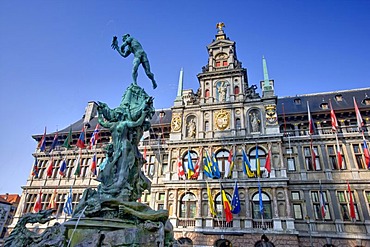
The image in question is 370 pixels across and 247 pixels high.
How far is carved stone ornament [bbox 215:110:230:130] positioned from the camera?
77.6 feet

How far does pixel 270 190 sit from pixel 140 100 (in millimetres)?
14632

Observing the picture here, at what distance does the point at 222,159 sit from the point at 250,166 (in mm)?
2768

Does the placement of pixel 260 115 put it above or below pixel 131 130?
above

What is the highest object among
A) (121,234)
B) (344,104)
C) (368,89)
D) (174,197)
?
(368,89)

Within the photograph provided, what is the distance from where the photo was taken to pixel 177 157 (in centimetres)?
2339

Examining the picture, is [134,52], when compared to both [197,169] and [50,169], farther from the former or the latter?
[50,169]

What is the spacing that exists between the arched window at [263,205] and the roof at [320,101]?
29.7 feet

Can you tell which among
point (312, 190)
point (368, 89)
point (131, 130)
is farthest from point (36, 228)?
point (368, 89)

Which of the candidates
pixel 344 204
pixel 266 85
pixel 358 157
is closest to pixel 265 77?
pixel 266 85

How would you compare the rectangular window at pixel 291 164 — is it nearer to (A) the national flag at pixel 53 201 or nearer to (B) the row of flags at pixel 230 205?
(B) the row of flags at pixel 230 205

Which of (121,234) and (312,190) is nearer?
(121,234)

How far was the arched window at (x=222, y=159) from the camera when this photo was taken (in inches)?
870

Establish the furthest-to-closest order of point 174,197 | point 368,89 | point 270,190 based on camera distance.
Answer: point 368,89 < point 174,197 < point 270,190

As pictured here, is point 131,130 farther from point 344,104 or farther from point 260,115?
point 344,104
